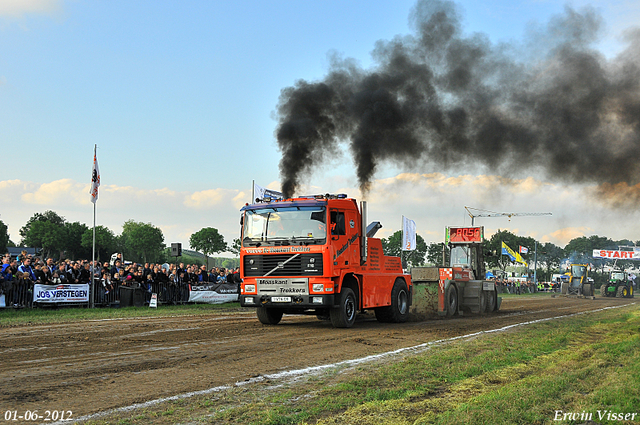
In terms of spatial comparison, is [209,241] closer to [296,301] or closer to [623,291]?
[623,291]

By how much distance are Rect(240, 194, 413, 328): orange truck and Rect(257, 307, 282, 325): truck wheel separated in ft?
0.37

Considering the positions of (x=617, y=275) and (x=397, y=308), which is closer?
(x=397, y=308)

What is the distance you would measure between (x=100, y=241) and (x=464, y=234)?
89845mm

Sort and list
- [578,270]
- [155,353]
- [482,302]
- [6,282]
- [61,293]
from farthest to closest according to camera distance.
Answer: [578,270], [482,302], [61,293], [6,282], [155,353]

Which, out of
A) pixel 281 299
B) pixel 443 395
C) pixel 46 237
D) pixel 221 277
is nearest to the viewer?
pixel 443 395

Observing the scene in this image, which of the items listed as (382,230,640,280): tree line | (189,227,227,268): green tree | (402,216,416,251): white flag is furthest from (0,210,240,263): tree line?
(402,216,416,251): white flag

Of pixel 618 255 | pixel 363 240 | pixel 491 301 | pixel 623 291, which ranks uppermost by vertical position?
pixel 363 240

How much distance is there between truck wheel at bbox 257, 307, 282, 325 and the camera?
48.6ft

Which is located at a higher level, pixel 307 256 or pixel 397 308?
pixel 307 256

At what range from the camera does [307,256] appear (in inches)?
516

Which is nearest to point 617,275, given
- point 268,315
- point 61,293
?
point 268,315

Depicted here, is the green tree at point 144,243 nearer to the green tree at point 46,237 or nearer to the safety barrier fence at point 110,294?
the green tree at point 46,237

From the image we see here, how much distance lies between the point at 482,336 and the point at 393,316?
4.01 m

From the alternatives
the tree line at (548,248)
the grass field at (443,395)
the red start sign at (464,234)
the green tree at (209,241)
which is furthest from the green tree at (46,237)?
the grass field at (443,395)
